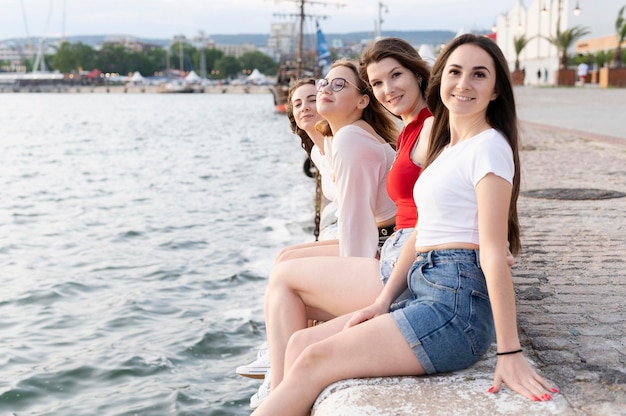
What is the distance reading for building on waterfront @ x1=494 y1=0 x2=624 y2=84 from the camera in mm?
60281

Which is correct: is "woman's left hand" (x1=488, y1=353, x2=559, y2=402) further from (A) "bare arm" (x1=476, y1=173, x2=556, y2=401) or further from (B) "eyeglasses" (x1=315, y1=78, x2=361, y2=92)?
(B) "eyeglasses" (x1=315, y1=78, x2=361, y2=92)

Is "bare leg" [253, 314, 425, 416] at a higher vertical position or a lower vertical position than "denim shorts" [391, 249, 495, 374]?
lower

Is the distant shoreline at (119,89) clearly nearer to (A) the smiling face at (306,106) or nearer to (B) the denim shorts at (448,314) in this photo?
(A) the smiling face at (306,106)

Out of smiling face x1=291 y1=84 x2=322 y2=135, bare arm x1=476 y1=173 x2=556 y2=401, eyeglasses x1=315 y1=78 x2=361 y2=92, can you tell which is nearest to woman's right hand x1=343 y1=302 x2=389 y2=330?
bare arm x1=476 y1=173 x2=556 y2=401

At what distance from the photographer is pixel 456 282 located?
293 cm

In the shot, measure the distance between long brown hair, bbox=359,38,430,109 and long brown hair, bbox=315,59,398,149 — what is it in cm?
45

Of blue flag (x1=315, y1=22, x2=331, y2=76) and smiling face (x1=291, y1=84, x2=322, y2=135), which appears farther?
blue flag (x1=315, y1=22, x2=331, y2=76)

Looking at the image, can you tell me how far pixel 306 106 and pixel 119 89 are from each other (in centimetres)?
17615

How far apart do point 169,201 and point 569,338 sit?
14434 mm

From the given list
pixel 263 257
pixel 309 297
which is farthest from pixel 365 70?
pixel 263 257

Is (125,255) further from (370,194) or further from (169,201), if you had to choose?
(370,194)

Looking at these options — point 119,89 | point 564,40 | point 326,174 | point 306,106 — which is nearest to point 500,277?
point 326,174

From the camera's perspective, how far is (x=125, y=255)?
11609mm

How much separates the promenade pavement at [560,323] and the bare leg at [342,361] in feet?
0.16
